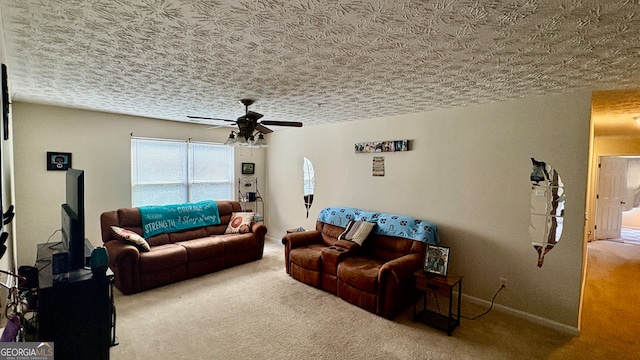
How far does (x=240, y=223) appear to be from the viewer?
505cm

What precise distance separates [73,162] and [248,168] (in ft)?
9.38

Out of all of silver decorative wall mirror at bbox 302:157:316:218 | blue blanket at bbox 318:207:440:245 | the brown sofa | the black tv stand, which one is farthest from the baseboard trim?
the black tv stand

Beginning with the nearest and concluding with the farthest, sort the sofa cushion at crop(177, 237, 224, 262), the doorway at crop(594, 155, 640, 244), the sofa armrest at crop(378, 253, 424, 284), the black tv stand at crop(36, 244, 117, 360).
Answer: the black tv stand at crop(36, 244, 117, 360), the sofa armrest at crop(378, 253, 424, 284), the sofa cushion at crop(177, 237, 224, 262), the doorway at crop(594, 155, 640, 244)

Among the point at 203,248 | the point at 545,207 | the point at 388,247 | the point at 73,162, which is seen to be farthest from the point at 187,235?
the point at 545,207

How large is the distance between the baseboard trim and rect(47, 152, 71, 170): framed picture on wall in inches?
225

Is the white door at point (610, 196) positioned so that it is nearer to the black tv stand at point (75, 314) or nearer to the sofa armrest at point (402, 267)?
the sofa armrest at point (402, 267)

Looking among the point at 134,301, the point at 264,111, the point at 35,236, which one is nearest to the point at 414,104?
the point at 264,111

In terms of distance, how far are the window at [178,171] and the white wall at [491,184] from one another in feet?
8.75

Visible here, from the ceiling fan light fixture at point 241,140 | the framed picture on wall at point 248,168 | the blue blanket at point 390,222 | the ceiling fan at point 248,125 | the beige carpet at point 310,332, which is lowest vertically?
the beige carpet at point 310,332

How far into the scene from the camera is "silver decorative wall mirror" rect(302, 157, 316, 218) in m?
5.47

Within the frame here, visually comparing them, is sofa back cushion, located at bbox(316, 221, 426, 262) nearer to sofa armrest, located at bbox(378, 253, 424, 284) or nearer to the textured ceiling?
sofa armrest, located at bbox(378, 253, 424, 284)

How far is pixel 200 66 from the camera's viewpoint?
2293 mm

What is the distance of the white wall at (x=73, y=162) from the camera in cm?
385

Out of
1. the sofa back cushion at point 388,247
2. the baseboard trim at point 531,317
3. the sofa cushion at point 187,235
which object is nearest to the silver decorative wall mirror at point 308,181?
the sofa back cushion at point 388,247
